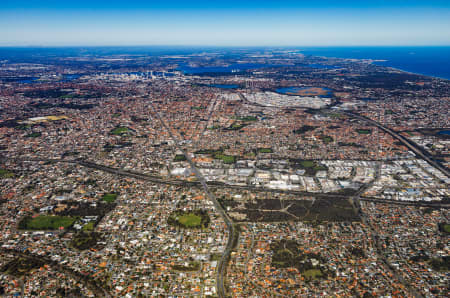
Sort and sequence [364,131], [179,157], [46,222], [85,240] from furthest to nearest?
1. [364,131]
2. [179,157]
3. [46,222]
4. [85,240]

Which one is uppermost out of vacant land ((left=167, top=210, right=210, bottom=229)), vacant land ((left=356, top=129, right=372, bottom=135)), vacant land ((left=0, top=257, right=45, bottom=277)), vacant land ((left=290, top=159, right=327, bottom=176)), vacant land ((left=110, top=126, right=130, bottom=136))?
vacant land ((left=110, top=126, right=130, bottom=136))

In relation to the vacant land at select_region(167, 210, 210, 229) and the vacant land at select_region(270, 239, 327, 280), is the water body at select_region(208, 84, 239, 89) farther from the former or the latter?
the vacant land at select_region(270, 239, 327, 280)

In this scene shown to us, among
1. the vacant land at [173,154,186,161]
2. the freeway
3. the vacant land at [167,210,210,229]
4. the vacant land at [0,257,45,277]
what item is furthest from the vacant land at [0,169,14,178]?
the freeway

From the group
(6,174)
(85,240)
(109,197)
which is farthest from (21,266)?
(6,174)

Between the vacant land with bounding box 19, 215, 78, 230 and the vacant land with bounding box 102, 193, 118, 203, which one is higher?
the vacant land with bounding box 102, 193, 118, 203

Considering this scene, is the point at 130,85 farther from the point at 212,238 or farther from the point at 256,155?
the point at 212,238

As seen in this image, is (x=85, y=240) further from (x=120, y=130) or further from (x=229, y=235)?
(x=120, y=130)

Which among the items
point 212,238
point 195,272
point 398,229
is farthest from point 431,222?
point 195,272

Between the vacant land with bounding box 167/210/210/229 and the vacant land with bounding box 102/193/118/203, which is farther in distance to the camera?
the vacant land with bounding box 102/193/118/203
